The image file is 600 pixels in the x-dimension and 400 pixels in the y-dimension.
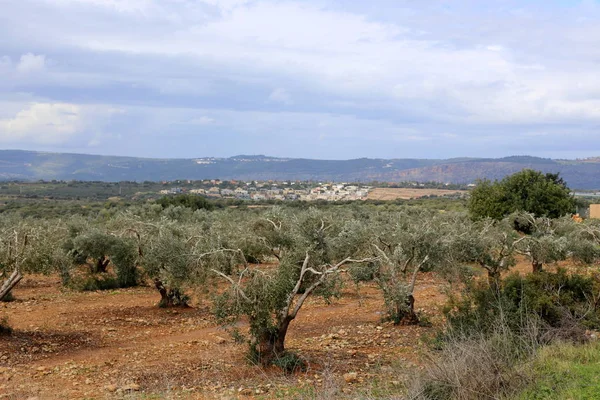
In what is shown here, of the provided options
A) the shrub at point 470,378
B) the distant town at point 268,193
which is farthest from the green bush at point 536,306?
the distant town at point 268,193

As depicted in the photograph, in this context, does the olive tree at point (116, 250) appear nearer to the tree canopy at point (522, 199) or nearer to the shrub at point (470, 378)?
the shrub at point (470, 378)

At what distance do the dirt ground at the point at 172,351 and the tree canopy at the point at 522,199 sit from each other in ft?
66.9

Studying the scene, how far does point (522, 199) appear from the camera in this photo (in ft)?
131

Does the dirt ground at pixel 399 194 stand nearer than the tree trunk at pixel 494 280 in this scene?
No

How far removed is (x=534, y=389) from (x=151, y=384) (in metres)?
6.57

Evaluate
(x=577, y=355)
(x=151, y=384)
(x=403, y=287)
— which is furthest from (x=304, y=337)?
(x=577, y=355)

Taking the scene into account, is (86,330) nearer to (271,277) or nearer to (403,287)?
(271,277)

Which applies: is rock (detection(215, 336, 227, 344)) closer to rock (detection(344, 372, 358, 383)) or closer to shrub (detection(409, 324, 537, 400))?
A: rock (detection(344, 372, 358, 383))

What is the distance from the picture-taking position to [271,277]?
11.8m

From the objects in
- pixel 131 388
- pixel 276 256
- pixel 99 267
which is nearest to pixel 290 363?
pixel 131 388

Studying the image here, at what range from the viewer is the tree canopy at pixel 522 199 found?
39.1 meters

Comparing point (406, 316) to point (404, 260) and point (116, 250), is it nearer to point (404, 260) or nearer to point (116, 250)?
point (404, 260)

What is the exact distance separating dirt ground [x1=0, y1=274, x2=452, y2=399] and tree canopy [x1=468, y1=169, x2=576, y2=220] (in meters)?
20.4

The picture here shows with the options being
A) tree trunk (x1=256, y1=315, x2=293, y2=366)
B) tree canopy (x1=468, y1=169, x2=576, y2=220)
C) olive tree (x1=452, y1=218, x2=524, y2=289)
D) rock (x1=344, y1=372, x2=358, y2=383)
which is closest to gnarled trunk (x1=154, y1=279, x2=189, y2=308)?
tree trunk (x1=256, y1=315, x2=293, y2=366)
